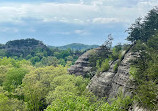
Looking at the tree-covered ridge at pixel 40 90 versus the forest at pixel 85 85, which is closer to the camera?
the forest at pixel 85 85

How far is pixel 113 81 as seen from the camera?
45562mm

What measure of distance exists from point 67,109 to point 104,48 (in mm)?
40363

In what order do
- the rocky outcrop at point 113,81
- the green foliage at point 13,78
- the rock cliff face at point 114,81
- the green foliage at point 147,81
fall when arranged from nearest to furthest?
the green foliage at point 147,81, the rock cliff face at point 114,81, the rocky outcrop at point 113,81, the green foliage at point 13,78

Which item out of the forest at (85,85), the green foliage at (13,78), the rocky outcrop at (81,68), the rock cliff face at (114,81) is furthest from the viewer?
the rocky outcrop at (81,68)

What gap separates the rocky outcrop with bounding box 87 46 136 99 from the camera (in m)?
41.4

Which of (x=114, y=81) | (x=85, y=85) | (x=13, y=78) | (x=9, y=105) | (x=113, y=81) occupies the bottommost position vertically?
(x=9, y=105)

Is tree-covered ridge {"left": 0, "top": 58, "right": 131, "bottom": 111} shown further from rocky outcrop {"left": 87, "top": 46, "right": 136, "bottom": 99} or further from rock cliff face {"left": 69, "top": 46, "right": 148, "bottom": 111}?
rocky outcrop {"left": 87, "top": 46, "right": 136, "bottom": 99}

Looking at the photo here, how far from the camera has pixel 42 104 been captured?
56.2m

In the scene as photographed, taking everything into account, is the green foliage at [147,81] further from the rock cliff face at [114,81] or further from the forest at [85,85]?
the rock cliff face at [114,81]

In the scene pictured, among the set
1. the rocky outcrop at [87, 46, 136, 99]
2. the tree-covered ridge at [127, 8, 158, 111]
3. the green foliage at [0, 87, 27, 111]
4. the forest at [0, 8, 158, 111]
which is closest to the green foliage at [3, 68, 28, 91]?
the forest at [0, 8, 158, 111]

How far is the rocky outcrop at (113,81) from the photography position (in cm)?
4144

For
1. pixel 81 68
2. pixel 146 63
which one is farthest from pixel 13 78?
pixel 146 63

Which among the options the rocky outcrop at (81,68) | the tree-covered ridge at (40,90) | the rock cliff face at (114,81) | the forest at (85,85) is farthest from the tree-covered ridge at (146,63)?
the rocky outcrop at (81,68)

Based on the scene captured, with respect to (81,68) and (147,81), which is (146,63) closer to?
(147,81)
